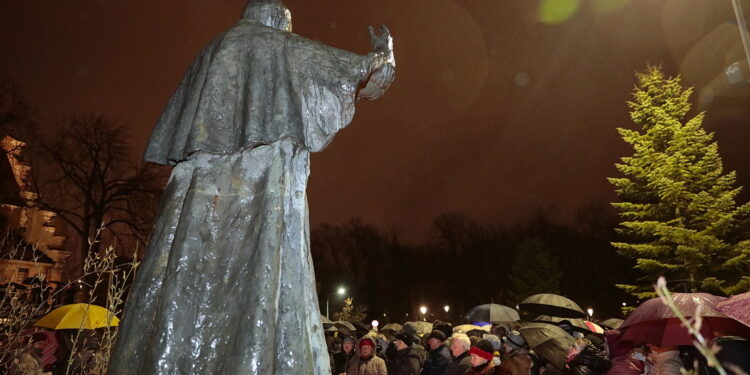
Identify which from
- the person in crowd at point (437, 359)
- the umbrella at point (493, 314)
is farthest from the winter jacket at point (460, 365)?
the umbrella at point (493, 314)

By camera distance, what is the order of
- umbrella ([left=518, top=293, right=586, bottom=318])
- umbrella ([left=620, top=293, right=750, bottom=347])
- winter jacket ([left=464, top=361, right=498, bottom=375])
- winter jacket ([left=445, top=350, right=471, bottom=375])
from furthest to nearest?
umbrella ([left=518, top=293, right=586, bottom=318]) < winter jacket ([left=445, top=350, right=471, bottom=375]) < winter jacket ([left=464, top=361, right=498, bottom=375]) < umbrella ([left=620, top=293, right=750, bottom=347])

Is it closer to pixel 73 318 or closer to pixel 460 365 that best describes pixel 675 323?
pixel 460 365

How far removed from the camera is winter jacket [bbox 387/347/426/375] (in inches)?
407

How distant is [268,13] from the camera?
396cm

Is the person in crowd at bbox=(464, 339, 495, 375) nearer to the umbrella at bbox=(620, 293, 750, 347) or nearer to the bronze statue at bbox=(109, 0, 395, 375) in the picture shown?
the umbrella at bbox=(620, 293, 750, 347)

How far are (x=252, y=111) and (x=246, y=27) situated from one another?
789 millimetres

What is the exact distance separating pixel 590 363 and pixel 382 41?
538 cm

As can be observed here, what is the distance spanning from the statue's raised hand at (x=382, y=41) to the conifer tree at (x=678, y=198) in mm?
22407

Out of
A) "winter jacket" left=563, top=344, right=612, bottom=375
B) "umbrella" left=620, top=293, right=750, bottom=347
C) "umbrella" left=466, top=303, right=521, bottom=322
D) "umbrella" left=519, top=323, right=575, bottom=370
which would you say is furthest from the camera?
"umbrella" left=466, top=303, right=521, bottom=322

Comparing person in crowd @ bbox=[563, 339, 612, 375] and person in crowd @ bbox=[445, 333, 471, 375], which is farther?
person in crowd @ bbox=[445, 333, 471, 375]

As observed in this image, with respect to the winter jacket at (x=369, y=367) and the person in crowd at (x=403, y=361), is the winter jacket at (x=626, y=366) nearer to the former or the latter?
the person in crowd at (x=403, y=361)

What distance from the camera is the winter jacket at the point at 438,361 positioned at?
9168 millimetres

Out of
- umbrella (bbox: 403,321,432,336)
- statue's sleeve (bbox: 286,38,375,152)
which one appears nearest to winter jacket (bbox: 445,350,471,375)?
statue's sleeve (bbox: 286,38,375,152)

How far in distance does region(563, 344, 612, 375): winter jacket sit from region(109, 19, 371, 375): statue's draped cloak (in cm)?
507
